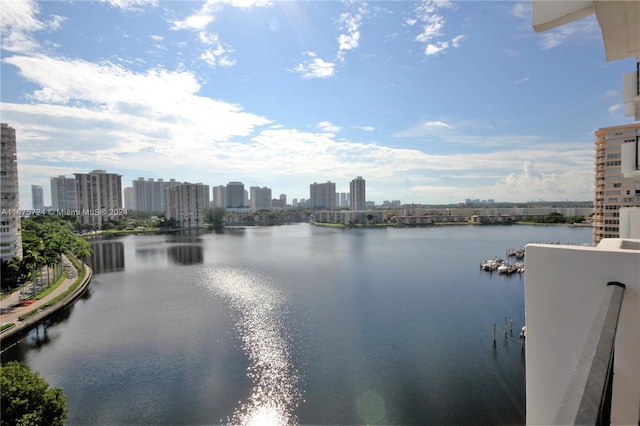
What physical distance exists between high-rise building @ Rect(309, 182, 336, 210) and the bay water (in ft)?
191

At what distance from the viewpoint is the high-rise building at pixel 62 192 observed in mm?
35188

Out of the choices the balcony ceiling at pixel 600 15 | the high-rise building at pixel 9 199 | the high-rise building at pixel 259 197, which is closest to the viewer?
the balcony ceiling at pixel 600 15

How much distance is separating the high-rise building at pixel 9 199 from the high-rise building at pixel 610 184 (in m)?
18.7

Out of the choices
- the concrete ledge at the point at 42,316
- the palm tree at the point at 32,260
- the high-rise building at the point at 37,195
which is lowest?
the concrete ledge at the point at 42,316

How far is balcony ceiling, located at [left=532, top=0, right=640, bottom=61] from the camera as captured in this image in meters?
1.23

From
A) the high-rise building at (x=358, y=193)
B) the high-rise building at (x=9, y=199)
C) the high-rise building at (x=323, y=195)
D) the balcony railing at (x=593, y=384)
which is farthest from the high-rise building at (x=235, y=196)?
the balcony railing at (x=593, y=384)

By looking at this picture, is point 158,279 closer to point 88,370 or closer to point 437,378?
point 88,370

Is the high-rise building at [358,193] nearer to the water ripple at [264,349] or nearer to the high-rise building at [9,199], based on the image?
the water ripple at [264,349]

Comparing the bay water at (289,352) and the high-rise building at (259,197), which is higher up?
the high-rise building at (259,197)

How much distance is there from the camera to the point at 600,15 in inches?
51.1

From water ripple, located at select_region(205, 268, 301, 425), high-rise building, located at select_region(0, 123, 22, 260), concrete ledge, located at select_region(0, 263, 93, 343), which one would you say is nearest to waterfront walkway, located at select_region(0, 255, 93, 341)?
concrete ledge, located at select_region(0, 263, 93, 343)

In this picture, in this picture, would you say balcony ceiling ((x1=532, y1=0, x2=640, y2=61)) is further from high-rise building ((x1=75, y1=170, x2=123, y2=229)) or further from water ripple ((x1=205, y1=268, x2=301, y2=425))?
high-rise building ((x1=75, y1=170, x2=123, y2=229))

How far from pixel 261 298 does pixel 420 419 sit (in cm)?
603

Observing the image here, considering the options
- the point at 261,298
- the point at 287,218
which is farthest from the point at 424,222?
the point at 261,298
